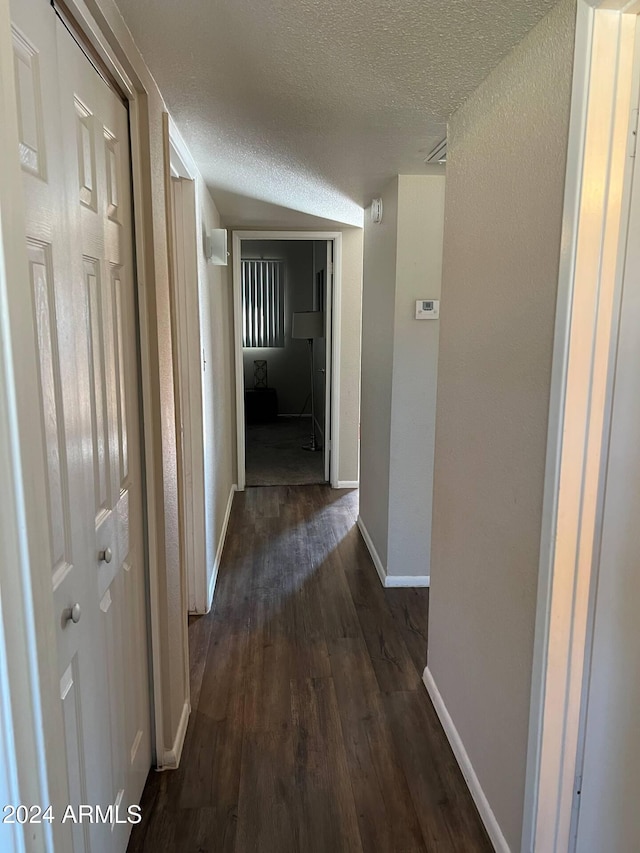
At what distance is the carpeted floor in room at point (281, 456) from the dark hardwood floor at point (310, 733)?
1.90 m

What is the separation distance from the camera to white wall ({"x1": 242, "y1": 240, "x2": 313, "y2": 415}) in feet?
26.3

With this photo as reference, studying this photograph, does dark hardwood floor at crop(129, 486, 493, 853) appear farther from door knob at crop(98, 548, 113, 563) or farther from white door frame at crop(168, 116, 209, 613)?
door knob at crop(98, 548, 113, 563)

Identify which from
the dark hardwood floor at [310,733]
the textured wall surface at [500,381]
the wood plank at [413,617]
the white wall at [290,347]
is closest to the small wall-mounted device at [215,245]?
the textured wall surface at [500,381]

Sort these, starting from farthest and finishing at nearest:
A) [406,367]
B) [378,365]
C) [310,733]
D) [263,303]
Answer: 1. [263,303]
2. [378,365]
3. [406,367]
4. [310,733]

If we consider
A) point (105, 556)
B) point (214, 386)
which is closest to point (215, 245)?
point (214, 386)

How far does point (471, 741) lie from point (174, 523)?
116cm

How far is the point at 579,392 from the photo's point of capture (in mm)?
1230

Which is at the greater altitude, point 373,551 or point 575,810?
point 575,810

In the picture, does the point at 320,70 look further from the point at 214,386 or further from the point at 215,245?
the point at 214,386

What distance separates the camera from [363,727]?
2.12 metres

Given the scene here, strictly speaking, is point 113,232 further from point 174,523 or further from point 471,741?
point 471,741

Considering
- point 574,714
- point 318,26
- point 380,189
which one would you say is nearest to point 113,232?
point 318,26

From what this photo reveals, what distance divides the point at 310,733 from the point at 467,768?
0.55 m

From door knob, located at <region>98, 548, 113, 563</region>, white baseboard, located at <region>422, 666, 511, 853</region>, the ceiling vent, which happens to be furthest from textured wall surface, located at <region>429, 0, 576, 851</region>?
door knob, located at <region>98, 548, 113, 563</region>
